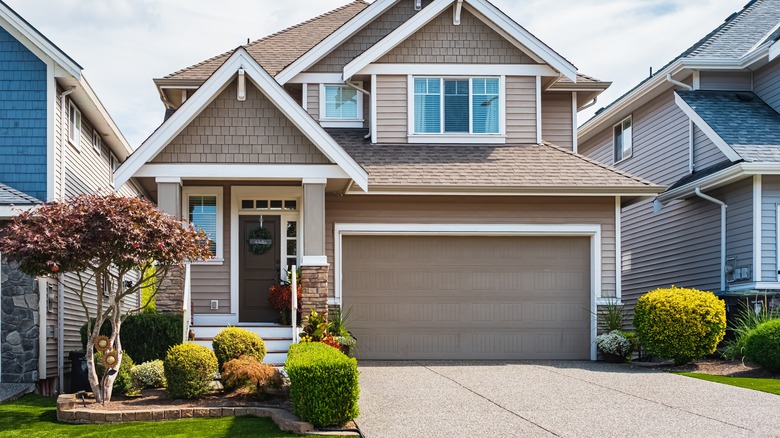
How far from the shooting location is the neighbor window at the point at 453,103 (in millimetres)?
18328

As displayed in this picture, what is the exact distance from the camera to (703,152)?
19.9 meters

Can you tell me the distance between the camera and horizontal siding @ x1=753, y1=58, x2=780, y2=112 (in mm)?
19453

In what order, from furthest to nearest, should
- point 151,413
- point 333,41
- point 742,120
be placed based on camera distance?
point 742,120
point 333,41
point 151,413

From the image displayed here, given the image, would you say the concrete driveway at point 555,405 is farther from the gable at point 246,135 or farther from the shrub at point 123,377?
the gable at point 246,135

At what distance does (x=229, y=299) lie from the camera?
16.8m

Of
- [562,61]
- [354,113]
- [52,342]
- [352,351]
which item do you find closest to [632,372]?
[352,351]

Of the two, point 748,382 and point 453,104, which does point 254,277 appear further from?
point 748,382

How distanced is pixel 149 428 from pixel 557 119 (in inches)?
472

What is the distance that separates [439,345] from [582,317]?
2.74m

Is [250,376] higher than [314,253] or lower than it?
lower

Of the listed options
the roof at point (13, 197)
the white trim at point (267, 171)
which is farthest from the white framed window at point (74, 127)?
the white trim at point (267, 171)

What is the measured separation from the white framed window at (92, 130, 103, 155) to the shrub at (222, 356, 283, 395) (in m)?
10.0

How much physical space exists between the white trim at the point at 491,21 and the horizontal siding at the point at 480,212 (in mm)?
2662

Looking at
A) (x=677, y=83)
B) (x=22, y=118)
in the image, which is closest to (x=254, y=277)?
(x=22, y=118)
